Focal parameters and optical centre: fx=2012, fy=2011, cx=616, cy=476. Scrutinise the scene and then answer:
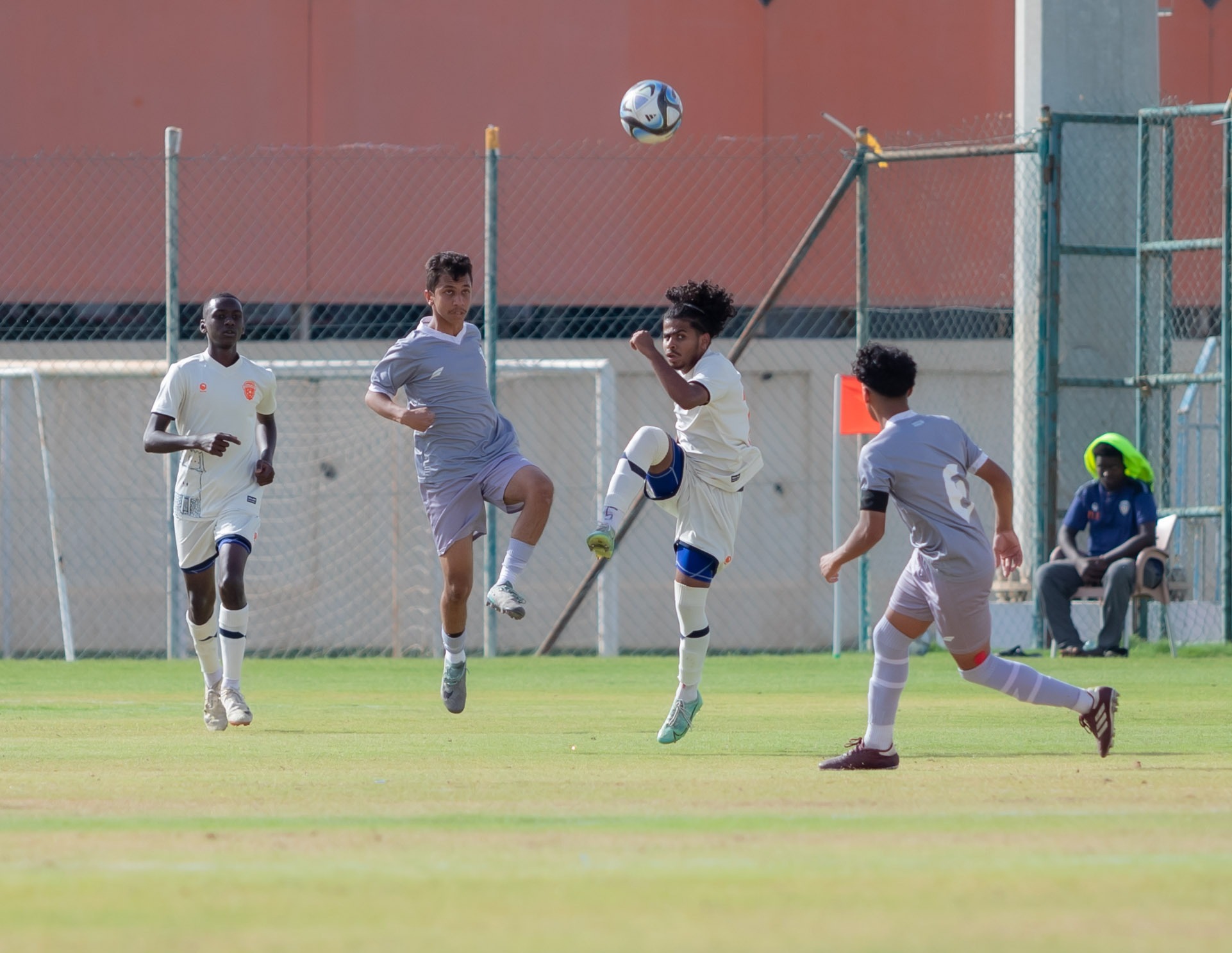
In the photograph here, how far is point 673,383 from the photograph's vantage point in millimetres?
8609

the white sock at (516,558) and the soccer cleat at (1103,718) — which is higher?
the white sock at (516,558)

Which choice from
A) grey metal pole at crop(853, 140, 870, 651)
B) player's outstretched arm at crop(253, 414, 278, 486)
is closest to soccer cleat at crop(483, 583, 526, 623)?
player's outstretched arm at crop(253, 414, 278, 486)

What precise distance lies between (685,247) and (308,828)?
1314 cm

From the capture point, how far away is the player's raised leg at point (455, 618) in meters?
9.69

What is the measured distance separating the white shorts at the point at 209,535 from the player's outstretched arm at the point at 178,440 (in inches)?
13.5

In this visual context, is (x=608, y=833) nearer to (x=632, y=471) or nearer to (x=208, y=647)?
(x=632, y=471)

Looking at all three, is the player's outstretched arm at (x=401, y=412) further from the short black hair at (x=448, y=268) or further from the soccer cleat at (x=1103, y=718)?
the soccer cleat at (x=1103, y=718)

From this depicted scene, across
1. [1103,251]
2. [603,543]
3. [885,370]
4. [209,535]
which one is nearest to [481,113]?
[1103,251]

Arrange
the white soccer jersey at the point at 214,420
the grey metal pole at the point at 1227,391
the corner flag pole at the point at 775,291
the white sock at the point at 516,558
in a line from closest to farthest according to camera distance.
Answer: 1. the white sock at the point at 516,558
2. the white soccer jersey at the point at 214,420
3. the corner flag pole at the point at 775,291
4. the grey metal pole at the point at 1227,391

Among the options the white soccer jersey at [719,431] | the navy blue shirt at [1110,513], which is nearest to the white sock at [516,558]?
the white soccer jersey at [719,431]

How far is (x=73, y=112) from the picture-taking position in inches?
734

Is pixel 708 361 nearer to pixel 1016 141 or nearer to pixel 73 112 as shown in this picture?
pixel 1016 141

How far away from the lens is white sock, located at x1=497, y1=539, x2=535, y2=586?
9414mm

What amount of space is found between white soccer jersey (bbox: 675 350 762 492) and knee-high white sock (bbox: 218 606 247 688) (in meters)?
2.51
